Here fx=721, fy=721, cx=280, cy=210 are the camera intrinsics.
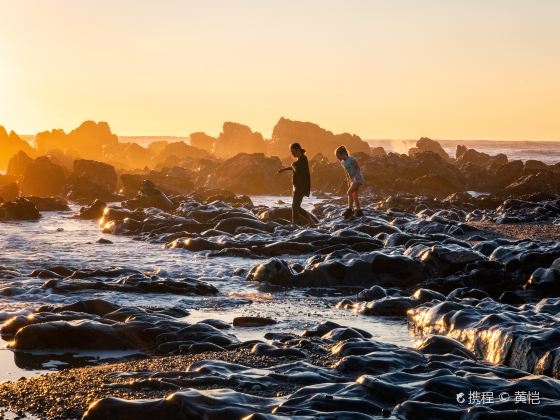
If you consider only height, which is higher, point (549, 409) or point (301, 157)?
point (301, 157)

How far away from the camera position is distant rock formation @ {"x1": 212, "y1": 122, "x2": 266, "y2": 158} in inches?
4776

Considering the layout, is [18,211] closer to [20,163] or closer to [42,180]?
[42,180]

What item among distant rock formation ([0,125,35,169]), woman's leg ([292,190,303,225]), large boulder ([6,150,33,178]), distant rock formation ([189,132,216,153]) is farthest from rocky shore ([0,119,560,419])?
distant rock formation ([189,132,216,153])

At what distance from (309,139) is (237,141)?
1800cm

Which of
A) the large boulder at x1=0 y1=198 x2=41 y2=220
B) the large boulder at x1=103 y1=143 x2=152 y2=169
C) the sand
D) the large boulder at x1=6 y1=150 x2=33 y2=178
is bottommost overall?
the large boulder at x1=0 y1=198 x2=41 y2=220

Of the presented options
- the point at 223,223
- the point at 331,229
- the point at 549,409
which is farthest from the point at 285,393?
the point at 223,223

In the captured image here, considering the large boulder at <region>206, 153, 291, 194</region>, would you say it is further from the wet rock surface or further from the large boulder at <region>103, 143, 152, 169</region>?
the large boulder at <region>103, 143, 152, 169</region>

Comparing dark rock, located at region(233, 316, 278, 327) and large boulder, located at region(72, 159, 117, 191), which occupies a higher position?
large boulder, located at region(72, 159, 117, 191)

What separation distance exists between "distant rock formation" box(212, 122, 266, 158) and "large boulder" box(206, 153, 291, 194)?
65.7 metres

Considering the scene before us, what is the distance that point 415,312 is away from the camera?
839 cm

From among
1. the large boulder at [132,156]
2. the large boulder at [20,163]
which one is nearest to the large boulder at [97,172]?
the large boulder at [20,163]

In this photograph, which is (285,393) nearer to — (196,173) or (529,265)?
(529,265)

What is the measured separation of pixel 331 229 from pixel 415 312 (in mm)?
10898

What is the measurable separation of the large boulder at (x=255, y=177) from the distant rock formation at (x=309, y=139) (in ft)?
159
